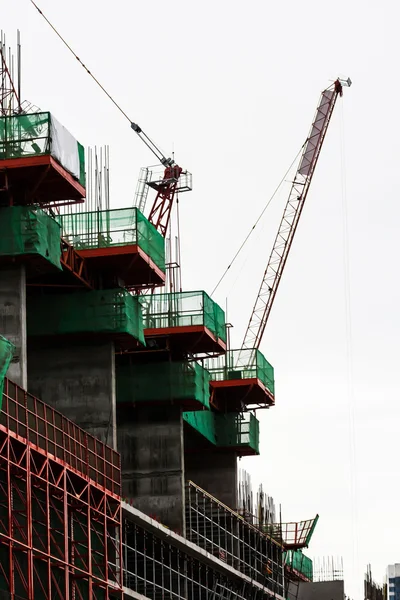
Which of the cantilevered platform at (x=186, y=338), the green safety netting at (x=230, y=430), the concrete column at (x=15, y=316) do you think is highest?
the cantilevered platform at (x=186, y=338)

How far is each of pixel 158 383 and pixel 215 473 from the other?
18.3 m

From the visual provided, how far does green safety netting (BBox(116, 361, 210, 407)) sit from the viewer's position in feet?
289

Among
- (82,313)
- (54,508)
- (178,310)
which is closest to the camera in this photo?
(54,508)

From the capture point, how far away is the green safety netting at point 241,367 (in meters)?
103

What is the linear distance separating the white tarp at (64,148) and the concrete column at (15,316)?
4.49 m

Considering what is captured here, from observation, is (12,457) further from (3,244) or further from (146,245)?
(146,245)

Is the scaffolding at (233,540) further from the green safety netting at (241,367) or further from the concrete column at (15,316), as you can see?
the concrete column at (15,316)

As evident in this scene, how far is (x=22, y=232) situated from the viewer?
67.1 m

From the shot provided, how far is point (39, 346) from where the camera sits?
7781 cm

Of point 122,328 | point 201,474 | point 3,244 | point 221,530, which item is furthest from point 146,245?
point 201,474

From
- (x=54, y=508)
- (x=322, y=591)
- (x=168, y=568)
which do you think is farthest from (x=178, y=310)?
(x=322, y=591)

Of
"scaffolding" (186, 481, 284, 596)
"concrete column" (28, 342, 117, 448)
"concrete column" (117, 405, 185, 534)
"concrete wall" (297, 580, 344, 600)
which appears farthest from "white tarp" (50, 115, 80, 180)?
"concrete wall" (297, 580, 344, 600)

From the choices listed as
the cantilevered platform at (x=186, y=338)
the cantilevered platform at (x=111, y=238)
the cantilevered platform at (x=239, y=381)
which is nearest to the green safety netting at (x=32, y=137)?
the cantilevered platform at (x=111, y=238)

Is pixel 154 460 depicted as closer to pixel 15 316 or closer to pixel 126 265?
pixel 126 265
